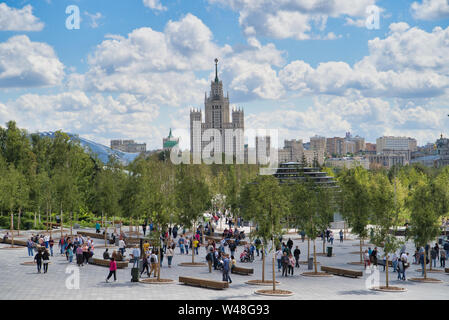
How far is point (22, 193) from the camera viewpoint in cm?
5653

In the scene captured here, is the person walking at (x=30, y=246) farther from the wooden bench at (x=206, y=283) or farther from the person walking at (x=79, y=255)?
the wooden bench at (x=206, y=283)

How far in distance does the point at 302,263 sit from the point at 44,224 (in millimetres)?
38767

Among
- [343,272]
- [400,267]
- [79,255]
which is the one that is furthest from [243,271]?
[79,255]

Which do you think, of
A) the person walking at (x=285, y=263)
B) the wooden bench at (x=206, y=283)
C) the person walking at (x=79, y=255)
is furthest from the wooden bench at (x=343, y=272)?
the person walking at (x=79, y=255)

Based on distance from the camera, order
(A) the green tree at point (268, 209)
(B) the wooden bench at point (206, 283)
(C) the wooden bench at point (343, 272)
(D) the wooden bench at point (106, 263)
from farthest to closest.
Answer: (D) the wooden bench at point (106, 263), (C) the wooden bench at point (343, 272), (A) the green tree at point (268, 209), (B) the wooden bench at point (206, 283)

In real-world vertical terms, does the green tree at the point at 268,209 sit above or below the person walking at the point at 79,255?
above

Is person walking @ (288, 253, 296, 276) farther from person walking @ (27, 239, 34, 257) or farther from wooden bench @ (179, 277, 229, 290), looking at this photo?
person walking @ (27, 239, 34, 257)

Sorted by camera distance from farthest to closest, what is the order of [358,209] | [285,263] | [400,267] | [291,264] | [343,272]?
[358,209] → [291,264] → [285,263] → [343,272] → [400,267]

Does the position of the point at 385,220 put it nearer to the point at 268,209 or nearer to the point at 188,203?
the point at 268,209
